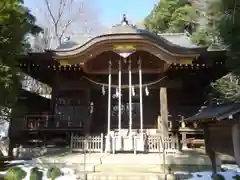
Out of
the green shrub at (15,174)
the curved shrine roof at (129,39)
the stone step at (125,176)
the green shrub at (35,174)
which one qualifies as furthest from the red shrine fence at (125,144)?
the curved shrine roof at (129,39)

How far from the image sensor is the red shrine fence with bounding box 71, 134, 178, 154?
10398 mm

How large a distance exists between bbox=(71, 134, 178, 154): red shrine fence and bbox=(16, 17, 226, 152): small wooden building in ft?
1.22

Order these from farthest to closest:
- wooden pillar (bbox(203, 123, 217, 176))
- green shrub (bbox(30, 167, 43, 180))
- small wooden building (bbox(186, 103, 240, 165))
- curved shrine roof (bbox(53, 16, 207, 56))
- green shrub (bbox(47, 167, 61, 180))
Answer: curved shrine roof (bbox(53, 16, 207, 56)), green shrub (bbox(47, 167, 61, 180)), green shrub (bbox(30, 167, 43, 180)), wooden pillar (bbox(203, 123, 217, 176)), small wooden building (bbox(186, 103, 240, 165))

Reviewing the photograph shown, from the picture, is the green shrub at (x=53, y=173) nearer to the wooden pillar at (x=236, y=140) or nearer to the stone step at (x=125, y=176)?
the stone step at (x=125, y=176)

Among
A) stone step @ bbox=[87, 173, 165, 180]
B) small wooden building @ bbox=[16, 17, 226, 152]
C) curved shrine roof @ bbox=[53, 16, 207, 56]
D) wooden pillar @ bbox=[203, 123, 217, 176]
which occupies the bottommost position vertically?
stone step @ bbox=[87, 173, 165, 180]

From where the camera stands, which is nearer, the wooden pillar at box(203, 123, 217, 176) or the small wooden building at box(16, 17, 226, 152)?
the wooden pillar at box(203, 123, 217, 176)

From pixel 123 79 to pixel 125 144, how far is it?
14.3ft

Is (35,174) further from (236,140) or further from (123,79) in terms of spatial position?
(123,79)

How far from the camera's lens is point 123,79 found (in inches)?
551

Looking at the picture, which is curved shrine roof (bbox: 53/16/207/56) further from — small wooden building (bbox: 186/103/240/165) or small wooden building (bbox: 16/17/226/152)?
small wooden building (bbox: 186/103/240/165)

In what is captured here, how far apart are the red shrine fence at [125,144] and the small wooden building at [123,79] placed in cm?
37

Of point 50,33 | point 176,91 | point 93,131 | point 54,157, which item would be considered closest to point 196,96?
point 176,91

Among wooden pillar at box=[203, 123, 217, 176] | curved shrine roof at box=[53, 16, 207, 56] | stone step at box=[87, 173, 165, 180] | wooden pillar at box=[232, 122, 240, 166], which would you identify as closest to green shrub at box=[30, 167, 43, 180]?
stone step at box=[87, 173, 165, 180]

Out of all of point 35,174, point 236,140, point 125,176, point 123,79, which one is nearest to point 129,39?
point 123,79
